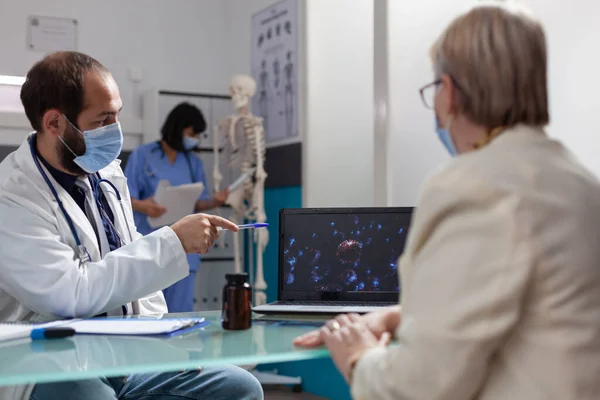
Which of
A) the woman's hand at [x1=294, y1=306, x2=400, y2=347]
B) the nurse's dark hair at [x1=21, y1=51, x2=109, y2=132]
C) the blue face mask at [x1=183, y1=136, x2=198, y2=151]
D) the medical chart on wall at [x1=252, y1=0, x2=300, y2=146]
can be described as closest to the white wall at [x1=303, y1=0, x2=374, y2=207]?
the medical chart on wall at [x1=252, y1=0, x2=300, y2=146]

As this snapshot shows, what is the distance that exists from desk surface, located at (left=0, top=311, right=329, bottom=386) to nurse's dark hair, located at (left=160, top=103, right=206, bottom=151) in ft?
9.80

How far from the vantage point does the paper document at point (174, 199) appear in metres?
4.10

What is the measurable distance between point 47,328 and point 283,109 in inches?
126

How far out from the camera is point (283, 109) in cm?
450

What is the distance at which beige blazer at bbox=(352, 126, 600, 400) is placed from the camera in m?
0.91

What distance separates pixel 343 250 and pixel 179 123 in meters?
2.79

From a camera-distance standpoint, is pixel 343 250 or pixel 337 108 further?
pixel 337 108

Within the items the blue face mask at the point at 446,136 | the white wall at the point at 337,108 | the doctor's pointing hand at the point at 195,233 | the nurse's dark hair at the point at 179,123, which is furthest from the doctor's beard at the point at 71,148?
the nurse's dark hair at the point at 179,123

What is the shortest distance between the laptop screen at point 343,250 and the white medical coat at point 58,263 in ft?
0.84

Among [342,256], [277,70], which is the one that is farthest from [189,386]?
[277,70]

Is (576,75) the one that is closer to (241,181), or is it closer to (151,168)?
(241,181)

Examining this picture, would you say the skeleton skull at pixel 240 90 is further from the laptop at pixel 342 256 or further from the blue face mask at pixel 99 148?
the laptop at pixel 342 256

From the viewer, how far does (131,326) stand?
1494mm

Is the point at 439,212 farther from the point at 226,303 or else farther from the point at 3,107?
the point at 3,107
